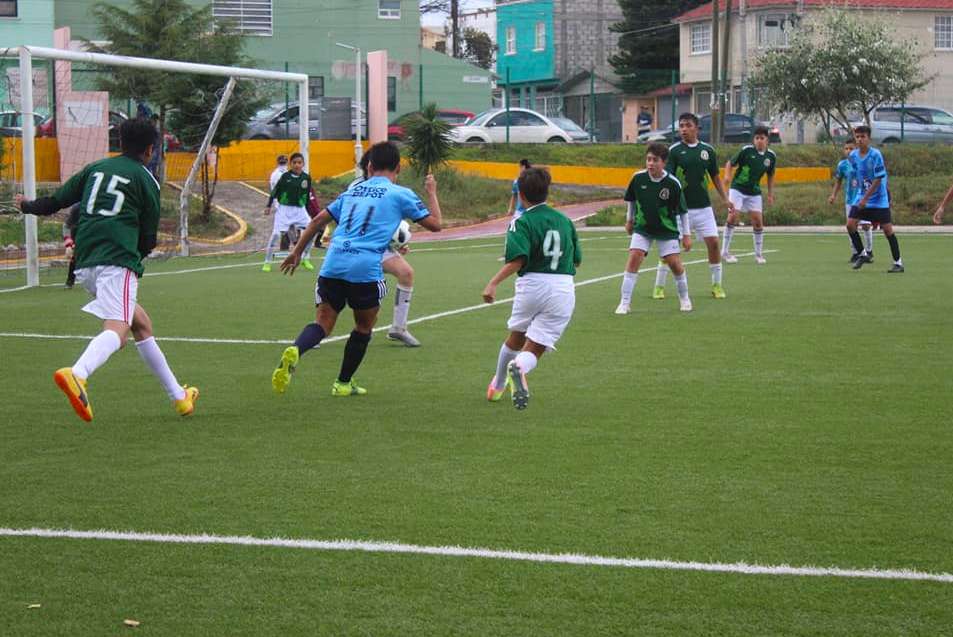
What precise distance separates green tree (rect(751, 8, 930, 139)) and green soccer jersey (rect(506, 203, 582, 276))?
132 feet

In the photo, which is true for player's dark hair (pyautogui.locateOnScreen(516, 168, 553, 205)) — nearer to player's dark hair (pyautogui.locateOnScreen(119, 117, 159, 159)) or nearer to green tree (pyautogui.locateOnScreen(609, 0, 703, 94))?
player's dark hair (pyautogui.locateOnScreen(119, 117, 159, 159))

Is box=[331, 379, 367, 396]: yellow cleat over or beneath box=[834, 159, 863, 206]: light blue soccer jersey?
beneath

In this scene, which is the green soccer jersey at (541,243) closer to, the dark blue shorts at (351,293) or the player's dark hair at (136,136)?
the dark blue shorts at (351,293)

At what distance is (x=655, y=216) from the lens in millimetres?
14977

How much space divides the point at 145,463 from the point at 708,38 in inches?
2406

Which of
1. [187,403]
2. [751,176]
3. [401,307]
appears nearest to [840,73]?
[751,176]

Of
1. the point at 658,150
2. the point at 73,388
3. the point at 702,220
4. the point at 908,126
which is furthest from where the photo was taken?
the point at 908,126

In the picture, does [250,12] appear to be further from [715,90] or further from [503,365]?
[503,365]

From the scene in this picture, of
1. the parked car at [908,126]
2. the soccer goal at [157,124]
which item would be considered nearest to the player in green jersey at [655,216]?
the soccer goal at [157,124]

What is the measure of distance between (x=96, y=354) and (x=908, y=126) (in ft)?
145

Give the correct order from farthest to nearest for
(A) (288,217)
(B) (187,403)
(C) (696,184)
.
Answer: (A) (288,217), (C) (696,184), (B) (187,403)

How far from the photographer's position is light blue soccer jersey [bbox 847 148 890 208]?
2031cm

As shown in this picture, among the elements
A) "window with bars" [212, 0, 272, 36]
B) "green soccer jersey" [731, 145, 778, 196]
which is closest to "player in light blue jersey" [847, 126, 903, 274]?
"green soccer jersey" [731, 145, 778, 196]

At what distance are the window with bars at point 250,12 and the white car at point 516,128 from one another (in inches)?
566
